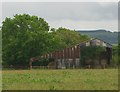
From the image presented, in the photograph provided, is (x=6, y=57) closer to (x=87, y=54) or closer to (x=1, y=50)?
(x=1, y=50)

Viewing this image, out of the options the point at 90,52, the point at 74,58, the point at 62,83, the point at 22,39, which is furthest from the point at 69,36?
the point at 62,83

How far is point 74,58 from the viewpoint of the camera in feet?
239

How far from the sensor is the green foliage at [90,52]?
237 ft

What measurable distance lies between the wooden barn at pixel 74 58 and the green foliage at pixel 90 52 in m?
0.50

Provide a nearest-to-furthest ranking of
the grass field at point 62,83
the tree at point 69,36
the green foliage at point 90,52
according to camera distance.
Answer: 1. the grass field at point 62,83
2. the green foliage at point 90,52
3. the tree at point 69,36

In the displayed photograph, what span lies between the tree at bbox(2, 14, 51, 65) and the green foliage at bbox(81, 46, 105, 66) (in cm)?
763

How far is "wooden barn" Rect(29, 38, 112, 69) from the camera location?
72.0 m

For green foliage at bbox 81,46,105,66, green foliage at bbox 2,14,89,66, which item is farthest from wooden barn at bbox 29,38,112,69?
green foliage at bbox 2,14,89,66

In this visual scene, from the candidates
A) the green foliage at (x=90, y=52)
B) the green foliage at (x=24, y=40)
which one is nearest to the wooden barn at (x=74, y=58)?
the green foliage at (x=90, y=52)

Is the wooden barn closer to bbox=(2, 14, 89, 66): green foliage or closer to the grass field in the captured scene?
bbox=(2, 14, 89, 66): green foliage

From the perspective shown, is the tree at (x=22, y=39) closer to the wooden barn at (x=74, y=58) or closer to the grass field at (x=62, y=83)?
the wooden barn at (x=74, y=58)

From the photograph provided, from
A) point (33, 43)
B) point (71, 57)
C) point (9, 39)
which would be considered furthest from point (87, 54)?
point (9, 39)

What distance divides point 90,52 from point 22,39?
509 inches

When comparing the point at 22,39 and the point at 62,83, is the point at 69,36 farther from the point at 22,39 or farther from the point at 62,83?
the point at 62,83
